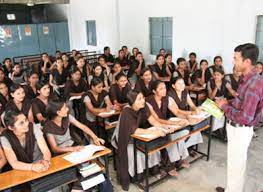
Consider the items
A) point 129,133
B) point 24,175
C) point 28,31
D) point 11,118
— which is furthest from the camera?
point 28,31

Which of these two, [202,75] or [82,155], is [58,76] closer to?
[202,75]

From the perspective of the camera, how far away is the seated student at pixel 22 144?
2.22 meters

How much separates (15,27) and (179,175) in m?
9.00

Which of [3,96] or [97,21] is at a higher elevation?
[97,21]

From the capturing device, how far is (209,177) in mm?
3248

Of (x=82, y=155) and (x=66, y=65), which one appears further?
(x=66, y=65)

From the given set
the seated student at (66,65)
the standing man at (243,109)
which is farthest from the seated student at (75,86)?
the standing man at (243,109)

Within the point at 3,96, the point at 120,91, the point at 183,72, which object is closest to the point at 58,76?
the point at 3,96

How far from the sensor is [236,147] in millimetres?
2361

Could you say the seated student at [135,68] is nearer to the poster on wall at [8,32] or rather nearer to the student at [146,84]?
the student at [146,84]

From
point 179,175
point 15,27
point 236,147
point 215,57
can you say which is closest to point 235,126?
point 236,147

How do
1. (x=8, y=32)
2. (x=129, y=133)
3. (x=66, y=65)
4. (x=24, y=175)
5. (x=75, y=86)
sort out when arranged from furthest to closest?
(x=8, y=32) < (x=66, y=65) < (x=75, y=86) < (x=129, y=133) < (x=24, y=175)

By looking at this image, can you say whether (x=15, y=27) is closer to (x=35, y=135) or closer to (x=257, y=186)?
(x=35, y=135)

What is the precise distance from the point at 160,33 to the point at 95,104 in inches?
150
